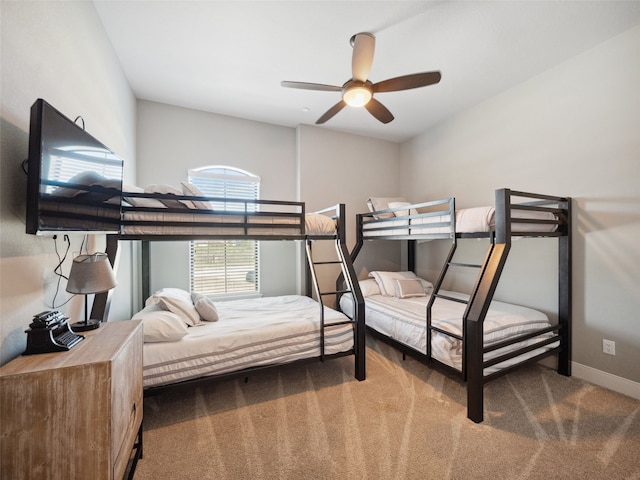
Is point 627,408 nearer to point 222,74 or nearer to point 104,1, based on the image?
point 222,74

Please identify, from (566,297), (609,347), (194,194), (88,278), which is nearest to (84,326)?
(88,278)

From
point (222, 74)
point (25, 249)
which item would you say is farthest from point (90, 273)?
point (222, 74)

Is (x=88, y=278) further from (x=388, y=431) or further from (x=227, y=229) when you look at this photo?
(x=388, y=431)

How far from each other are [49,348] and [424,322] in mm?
2500

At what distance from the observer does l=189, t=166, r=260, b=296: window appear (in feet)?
12.0

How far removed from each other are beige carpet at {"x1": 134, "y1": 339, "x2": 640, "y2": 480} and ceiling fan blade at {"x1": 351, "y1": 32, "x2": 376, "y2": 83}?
2.51 m

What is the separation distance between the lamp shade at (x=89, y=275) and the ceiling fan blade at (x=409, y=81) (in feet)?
7.23

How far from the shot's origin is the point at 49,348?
112 centimetres

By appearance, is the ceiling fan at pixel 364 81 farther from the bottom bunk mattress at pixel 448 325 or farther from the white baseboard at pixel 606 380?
the white baseboard at pixel 606 380

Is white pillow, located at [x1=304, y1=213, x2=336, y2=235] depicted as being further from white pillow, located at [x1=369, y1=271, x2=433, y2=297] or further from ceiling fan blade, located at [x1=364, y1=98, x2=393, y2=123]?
white pillow, located at [x1=369, y1=271, x2=433, y2=297]

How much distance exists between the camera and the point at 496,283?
2045 millimetres

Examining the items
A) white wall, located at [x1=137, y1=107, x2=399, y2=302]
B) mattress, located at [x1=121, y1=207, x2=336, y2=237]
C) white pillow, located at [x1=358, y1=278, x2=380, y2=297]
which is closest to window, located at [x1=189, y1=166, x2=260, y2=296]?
white wall, located at [x1=137, y1=107, x2=399, y2=302]

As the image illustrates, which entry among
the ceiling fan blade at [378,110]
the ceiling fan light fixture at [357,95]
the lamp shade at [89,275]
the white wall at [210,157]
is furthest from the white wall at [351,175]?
the lamp shade at [89,275]

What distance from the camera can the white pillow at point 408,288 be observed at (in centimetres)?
343
